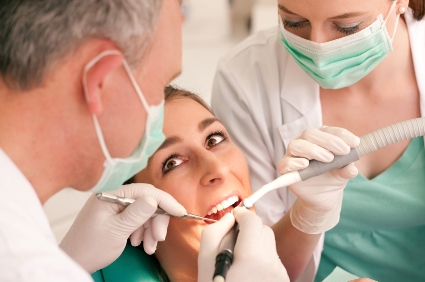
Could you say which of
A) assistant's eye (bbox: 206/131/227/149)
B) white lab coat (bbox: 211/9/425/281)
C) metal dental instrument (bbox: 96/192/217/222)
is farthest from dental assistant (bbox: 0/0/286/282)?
white lab coat (bbox: 211/9/425/281)

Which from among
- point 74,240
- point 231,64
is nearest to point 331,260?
point 231,64

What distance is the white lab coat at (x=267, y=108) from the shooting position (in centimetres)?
198

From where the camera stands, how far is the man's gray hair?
3.32ft

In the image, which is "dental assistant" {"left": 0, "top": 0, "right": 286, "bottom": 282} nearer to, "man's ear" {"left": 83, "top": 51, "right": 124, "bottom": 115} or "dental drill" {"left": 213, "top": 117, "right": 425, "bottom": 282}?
"man's ear" {"left": 83, "top": 51, "right": 124, "bottom": 115}

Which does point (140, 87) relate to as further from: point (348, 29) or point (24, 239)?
point (348, 29)

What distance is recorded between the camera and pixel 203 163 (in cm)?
168

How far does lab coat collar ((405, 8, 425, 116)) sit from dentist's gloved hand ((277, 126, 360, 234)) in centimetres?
48

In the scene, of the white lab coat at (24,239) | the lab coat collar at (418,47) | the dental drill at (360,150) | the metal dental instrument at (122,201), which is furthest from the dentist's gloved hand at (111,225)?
the lab coat collar at (418,47)

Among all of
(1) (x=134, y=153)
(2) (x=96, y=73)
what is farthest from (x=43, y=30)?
(1) (x=134, y=153)

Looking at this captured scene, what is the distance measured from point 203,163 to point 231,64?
0.58m

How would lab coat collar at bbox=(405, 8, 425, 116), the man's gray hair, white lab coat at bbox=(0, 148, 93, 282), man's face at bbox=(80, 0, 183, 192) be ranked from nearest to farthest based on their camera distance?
white lab coat at bbox=(0, 148, 93, 282) < the man's gray hair < man's face at bbox=(80, 0, 183, 192) < lab coat collar at bbox=(405, 8, 425, 116)

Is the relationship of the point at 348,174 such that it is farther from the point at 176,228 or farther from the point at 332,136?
the point at 176,228

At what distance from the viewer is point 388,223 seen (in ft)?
6.47

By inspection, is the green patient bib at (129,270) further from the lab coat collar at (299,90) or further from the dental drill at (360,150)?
the lab coat collar at (299,90)
